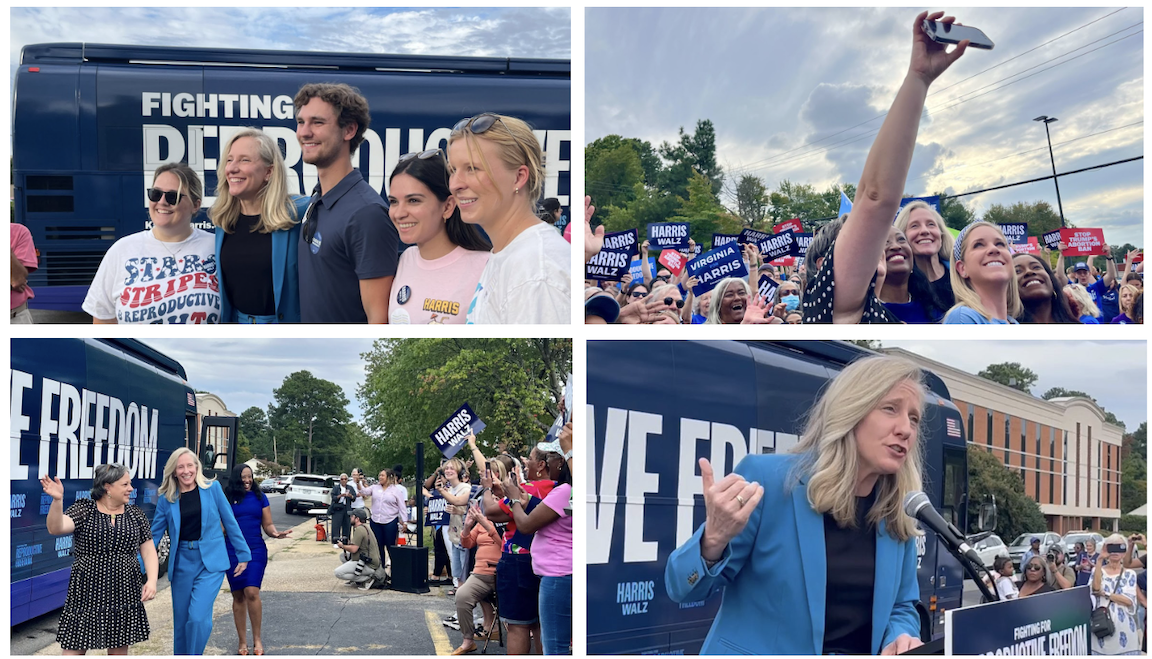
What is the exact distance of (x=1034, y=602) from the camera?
11.4 ft

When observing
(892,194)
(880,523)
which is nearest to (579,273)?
(892,194)

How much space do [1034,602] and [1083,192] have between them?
1765mm

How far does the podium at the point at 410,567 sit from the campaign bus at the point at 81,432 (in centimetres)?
88

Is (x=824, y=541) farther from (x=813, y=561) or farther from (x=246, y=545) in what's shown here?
(x=246, y=545)

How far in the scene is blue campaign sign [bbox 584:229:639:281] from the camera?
3.77 metres

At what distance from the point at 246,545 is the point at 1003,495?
3.29m

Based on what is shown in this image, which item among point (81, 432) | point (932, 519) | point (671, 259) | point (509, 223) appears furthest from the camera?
point (671, 259)

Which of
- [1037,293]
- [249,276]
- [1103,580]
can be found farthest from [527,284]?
[1103,580]

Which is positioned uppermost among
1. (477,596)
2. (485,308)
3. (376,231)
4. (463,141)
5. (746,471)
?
(463,141)

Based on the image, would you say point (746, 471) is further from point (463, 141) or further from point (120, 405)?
point (120, 405)

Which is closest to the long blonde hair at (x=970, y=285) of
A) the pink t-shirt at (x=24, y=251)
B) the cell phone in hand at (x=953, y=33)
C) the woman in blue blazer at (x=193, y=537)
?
the cell phone in hand at (x=953, y=33)

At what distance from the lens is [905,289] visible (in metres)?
3.75

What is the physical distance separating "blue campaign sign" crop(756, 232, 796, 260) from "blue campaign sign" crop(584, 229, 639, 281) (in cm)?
62

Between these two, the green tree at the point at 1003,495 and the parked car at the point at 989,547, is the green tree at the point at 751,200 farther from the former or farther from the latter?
the parked car at the point at 989,547
